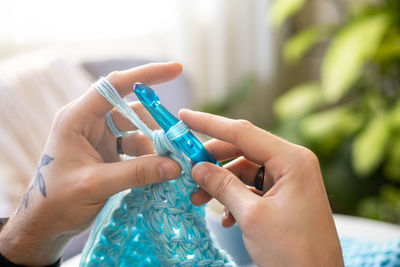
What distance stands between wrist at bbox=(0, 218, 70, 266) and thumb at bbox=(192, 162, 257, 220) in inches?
9.6

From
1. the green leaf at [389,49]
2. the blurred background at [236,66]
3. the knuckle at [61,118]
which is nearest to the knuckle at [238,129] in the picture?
the knuckle at [61,118]

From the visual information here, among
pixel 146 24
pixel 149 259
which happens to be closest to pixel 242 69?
pixel 146 24

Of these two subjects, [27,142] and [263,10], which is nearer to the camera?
[27,142]

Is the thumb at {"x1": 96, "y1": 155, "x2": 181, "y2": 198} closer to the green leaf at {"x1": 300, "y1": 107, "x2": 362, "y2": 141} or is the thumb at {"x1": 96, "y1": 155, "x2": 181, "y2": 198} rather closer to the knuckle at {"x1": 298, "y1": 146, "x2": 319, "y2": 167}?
the knuckle at {"x1": 298, "y1": 146, "x2": 319, "y2": 167}

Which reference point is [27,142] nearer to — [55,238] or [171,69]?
[55,238]

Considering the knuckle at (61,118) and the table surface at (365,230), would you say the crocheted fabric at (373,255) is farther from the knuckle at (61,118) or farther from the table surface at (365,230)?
the knuckle at (61,118)

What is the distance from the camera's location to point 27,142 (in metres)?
1.14

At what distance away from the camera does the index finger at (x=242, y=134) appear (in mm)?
499

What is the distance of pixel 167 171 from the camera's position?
0.53 meters

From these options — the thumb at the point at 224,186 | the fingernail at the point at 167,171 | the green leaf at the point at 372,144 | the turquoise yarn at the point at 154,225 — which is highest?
the fingernail at the point at 167,171

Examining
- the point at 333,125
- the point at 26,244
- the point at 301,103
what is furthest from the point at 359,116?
the point at 26,244

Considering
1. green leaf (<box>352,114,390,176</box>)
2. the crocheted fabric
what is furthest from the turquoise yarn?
green leaf (<box>352,114,390,176</box>)

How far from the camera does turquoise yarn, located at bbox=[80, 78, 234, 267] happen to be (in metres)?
0.55

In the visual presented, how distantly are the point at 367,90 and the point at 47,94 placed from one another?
1600 millimetres
